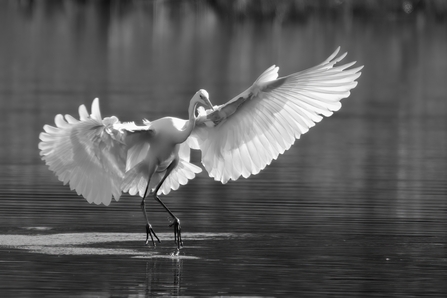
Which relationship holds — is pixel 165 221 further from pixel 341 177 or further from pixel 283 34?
pixel 283 34

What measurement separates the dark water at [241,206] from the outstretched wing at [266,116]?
80 cm

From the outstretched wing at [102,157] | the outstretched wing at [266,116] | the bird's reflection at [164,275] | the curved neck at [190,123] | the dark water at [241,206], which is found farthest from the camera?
the curved neck at [190,123]

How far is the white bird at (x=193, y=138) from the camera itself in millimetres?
12461

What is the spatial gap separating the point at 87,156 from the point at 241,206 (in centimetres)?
263

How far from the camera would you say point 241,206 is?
14.9m

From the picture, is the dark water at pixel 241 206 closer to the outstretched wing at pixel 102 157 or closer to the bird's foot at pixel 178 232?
the bird's foot at pixel 178 232

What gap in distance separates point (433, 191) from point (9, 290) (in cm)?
808

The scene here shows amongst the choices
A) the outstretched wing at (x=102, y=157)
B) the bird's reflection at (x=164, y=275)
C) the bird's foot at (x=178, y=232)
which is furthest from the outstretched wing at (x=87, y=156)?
the bird's reflection at (x=164, y=275)

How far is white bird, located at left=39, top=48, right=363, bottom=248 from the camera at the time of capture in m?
12.5

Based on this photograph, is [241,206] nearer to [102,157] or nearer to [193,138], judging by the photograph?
[193,138]

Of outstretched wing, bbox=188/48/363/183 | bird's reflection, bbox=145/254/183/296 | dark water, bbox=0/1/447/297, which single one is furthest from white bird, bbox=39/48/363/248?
bird's reflection, bbox=145/254/183/296

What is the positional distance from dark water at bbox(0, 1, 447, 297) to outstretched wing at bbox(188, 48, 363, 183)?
0.80m

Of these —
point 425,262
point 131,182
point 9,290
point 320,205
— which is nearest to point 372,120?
point 320,205

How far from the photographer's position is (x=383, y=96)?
3212cm
